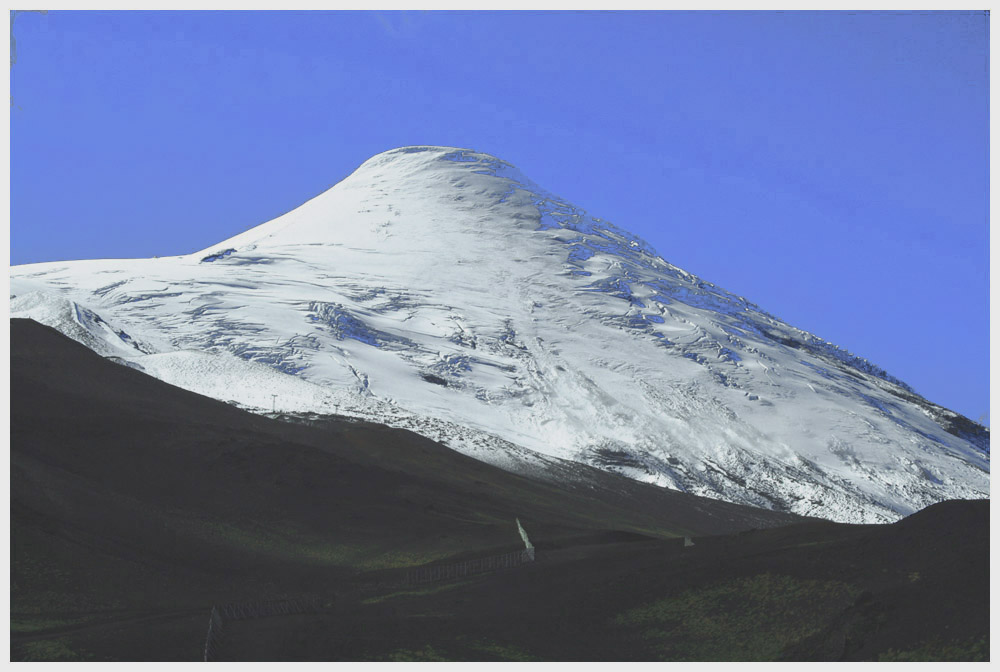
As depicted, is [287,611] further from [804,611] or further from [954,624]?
[954,624]

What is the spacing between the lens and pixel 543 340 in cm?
15262

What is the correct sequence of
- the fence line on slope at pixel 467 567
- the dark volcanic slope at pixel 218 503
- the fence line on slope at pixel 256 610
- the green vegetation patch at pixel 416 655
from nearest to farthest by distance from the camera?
1. the green vegetation patch at pixel 416 655
2. the fence line on slope at pixel 256 610
3. the dark volcanic slope at pixel 218 503
4. the fence line on slope at pixel 467 567

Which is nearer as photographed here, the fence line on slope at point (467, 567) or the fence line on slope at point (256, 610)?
the fence line on slope at point (256, 610)

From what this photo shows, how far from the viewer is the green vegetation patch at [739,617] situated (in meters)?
31.9

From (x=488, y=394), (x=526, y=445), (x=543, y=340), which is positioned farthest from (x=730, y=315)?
(x=526, y=445)

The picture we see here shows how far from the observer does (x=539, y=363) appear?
143 m

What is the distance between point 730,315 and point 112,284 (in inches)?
3741

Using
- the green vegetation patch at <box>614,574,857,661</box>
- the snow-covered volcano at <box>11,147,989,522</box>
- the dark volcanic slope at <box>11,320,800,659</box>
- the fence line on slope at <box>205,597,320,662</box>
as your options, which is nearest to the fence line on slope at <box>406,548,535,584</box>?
the dark volcanic slope at <box>11,320,800,659</box>

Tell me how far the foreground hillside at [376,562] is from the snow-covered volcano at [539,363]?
94.4ft

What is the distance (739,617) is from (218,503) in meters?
38.5

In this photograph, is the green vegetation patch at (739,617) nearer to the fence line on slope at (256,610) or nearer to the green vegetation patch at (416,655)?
the green vegetation patch at (416,655)

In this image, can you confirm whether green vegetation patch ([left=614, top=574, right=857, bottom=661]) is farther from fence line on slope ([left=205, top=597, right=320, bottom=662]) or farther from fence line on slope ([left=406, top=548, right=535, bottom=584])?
fence line on slope ([left=406, top=548, right=535, bottom=584])

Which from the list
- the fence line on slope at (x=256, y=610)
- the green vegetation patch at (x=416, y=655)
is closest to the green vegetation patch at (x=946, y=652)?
the green vegetation patch at (x=416, y=655)

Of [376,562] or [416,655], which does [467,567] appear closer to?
[376,562]
